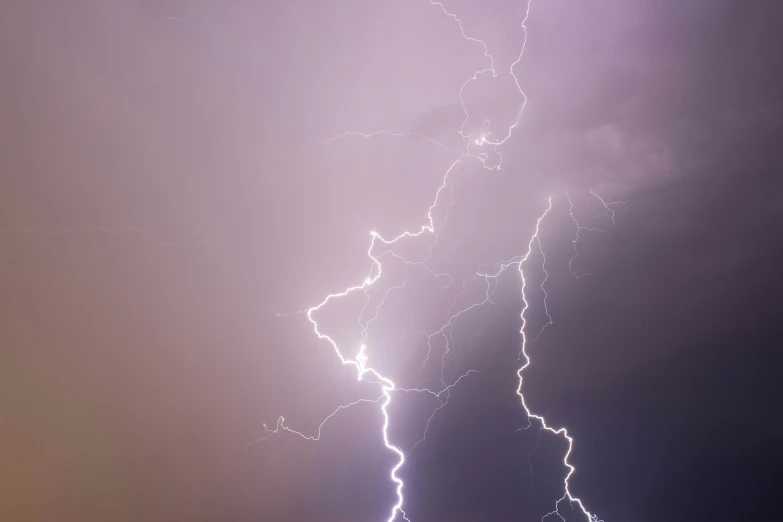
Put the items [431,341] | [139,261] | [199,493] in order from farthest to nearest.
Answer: [431,341] < [199,493] < [139,261]

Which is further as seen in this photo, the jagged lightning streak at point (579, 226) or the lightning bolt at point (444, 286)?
the jagged lightning streak at point (579, 226)

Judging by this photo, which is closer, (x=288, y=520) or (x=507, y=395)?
(x=288, y=520)

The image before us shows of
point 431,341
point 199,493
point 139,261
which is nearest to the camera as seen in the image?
point 139,261

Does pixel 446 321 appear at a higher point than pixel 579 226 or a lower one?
lower

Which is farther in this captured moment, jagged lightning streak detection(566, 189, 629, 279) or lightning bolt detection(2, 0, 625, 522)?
jagged lightning streak detection(566, 189, 629, 279)

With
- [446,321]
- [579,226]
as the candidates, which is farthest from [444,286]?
[579,226]

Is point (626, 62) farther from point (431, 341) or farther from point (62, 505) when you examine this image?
point (62, 505)

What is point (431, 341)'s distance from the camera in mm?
3959

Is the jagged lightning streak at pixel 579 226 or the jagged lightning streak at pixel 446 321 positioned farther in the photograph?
the jagged lightning streak at pixel 579 226

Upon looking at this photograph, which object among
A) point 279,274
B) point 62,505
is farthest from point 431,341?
point 62,505

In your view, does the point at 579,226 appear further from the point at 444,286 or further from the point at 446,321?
the point at 446,321

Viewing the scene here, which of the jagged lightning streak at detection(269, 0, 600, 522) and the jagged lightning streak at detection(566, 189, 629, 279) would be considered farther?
the jagged lightning streak at detection(566, 189, 629, 279)

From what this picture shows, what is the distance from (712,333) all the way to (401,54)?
3.92 meters

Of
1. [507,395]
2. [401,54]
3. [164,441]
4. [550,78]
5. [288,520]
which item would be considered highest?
[401,54]
